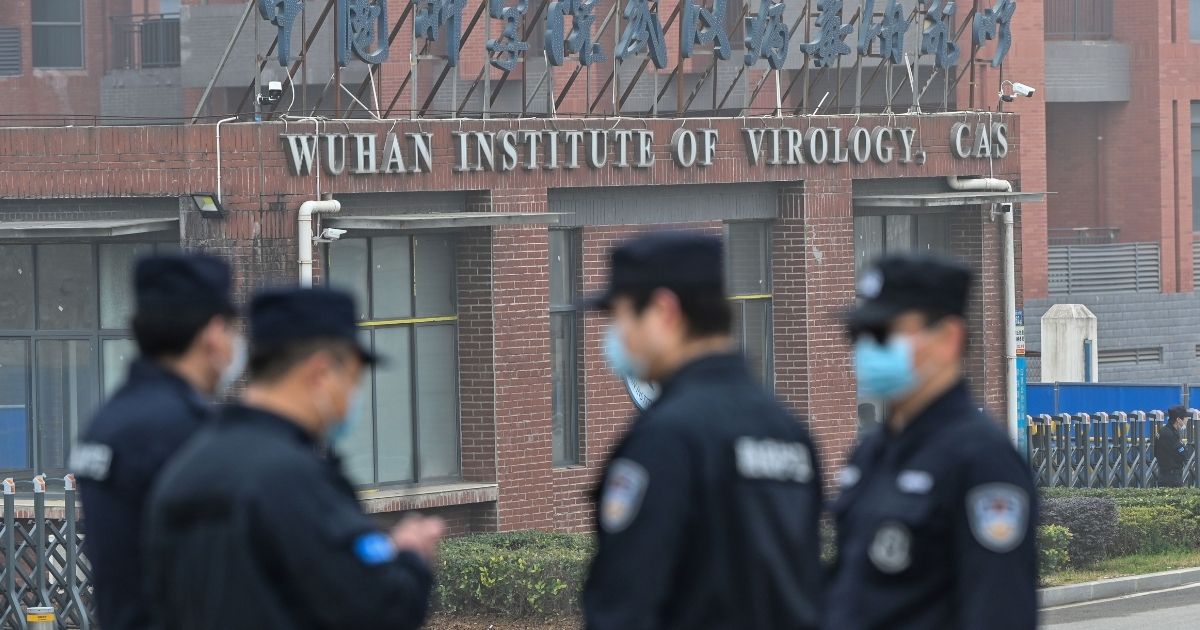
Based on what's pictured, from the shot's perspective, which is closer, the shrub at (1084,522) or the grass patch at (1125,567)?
the grass patch at (1125,567)

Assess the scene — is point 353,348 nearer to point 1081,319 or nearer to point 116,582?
point 116,582

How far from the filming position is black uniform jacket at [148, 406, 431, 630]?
4.57 meters

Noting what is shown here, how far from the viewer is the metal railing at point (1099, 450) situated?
26.8m

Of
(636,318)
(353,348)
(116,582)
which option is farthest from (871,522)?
(116,582)

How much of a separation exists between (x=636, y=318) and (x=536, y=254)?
16.9m

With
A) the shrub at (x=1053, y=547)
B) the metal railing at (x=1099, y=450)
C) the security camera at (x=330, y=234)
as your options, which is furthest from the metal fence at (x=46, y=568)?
the metal railing at (x=1099, y=450)

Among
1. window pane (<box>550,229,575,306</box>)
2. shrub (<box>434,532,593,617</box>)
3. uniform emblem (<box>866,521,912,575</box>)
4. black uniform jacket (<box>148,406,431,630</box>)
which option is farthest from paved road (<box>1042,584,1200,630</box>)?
black uniform jacket (<box>148,406,431,630</box>)

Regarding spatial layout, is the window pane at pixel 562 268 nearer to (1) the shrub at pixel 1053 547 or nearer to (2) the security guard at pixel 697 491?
(1) the shrub at pixel 1053 547

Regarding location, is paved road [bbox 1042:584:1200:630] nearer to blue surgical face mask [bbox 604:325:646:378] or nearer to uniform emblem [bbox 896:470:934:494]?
uniform emblem [bbox 896:470:934:494]

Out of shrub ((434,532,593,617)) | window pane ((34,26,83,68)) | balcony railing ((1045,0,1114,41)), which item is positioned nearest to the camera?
shrub ((434,532,593,617))

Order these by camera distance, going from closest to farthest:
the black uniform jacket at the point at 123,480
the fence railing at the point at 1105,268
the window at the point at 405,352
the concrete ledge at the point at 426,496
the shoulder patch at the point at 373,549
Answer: the shoulder patch at the point at 373,549, the black uniform jacket at the point at 123,480, the concrete ledge at the point at 426,496, the window at the point at 405,352, the fence railing at the point at 1105,268

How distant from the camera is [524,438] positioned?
21828 millimetres

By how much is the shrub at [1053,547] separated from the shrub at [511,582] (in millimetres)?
5462

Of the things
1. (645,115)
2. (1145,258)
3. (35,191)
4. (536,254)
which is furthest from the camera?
(1145,258)
